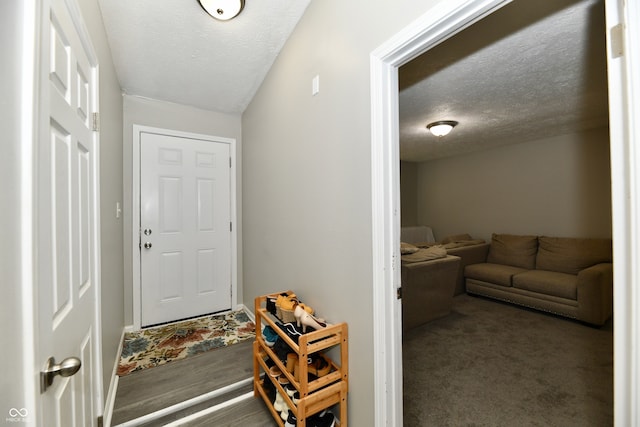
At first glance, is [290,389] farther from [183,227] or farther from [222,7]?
[222,7]

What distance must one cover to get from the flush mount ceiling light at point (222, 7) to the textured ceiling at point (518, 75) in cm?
130

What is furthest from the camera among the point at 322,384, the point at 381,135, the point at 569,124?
the point at 569,124

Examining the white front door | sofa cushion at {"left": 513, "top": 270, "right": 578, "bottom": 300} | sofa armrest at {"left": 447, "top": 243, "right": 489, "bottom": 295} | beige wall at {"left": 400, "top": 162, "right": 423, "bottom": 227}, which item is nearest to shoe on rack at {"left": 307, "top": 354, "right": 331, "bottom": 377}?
the white front door

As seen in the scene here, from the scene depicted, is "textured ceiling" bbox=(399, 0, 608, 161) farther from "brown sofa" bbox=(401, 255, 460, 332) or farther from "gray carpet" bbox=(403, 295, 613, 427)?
"gray carpet" bbox=(403, 295, 613, 427)

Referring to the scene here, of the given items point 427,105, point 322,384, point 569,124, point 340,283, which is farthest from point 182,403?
point 569,124

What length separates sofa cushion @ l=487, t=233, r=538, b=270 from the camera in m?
3.78

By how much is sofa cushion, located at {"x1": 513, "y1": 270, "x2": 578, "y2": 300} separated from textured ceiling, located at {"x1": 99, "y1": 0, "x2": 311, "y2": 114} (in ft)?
12.8

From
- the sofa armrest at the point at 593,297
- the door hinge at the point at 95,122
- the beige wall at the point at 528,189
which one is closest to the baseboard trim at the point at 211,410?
the door hinge at the point at 95,122

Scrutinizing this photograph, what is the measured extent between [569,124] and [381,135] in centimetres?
386

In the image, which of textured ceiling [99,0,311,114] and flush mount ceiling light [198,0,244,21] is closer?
flush mount ceiling light [198,0,244,21]

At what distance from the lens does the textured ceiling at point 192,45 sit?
173cm

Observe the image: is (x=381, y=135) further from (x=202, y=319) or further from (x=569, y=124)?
(x=569, y=124)

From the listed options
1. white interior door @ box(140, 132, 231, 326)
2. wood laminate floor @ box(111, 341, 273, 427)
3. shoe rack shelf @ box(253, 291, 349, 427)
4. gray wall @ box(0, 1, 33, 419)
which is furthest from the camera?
white interior door @ box(140, 132, 231, 326)

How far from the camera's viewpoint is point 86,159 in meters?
1.22
